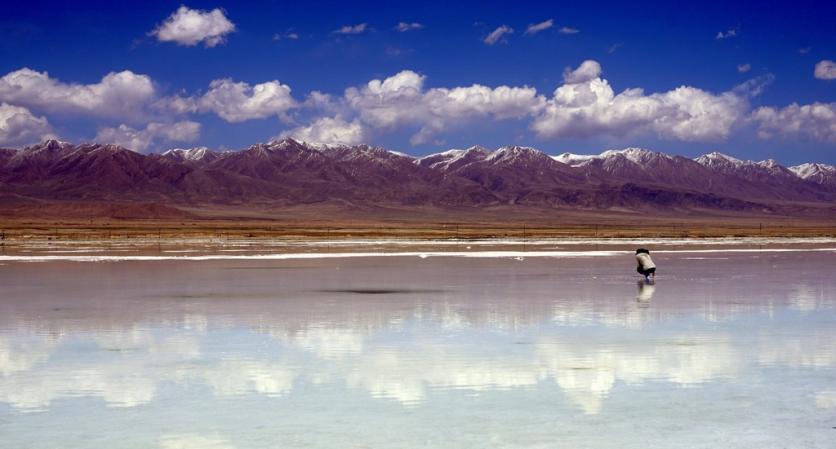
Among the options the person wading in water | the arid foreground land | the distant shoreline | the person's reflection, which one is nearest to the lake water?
the person's reflection

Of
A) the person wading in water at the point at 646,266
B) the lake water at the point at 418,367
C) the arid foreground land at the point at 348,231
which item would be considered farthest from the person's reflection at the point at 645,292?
the arid foreground land at the point at 348,231

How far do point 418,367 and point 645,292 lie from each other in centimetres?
1167

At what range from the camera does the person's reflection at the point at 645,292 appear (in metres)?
19.2

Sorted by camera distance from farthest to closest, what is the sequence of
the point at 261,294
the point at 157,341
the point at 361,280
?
the point at 361,280
the point at 261,294
the point at 157,341

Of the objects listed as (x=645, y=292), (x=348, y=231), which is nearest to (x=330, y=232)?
(x=348, y=231)

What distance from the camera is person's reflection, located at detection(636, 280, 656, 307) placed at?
19202 millimetres

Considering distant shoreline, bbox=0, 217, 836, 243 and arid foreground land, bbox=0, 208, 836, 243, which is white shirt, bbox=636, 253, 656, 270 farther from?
arid foreground land, bbox=0, 208, 836, 243

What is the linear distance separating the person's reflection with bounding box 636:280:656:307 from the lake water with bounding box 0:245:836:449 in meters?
0.10

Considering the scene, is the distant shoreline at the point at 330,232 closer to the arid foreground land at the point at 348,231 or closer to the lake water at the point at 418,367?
the arid foreground land at the point at 348,231

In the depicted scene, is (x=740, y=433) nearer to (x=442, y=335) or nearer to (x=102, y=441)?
(x=102, y=441)

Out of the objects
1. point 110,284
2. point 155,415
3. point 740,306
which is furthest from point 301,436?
point 110,284

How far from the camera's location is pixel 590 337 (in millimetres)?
13750

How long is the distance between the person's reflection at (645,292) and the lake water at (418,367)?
0.10 meters

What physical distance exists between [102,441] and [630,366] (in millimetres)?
6228
